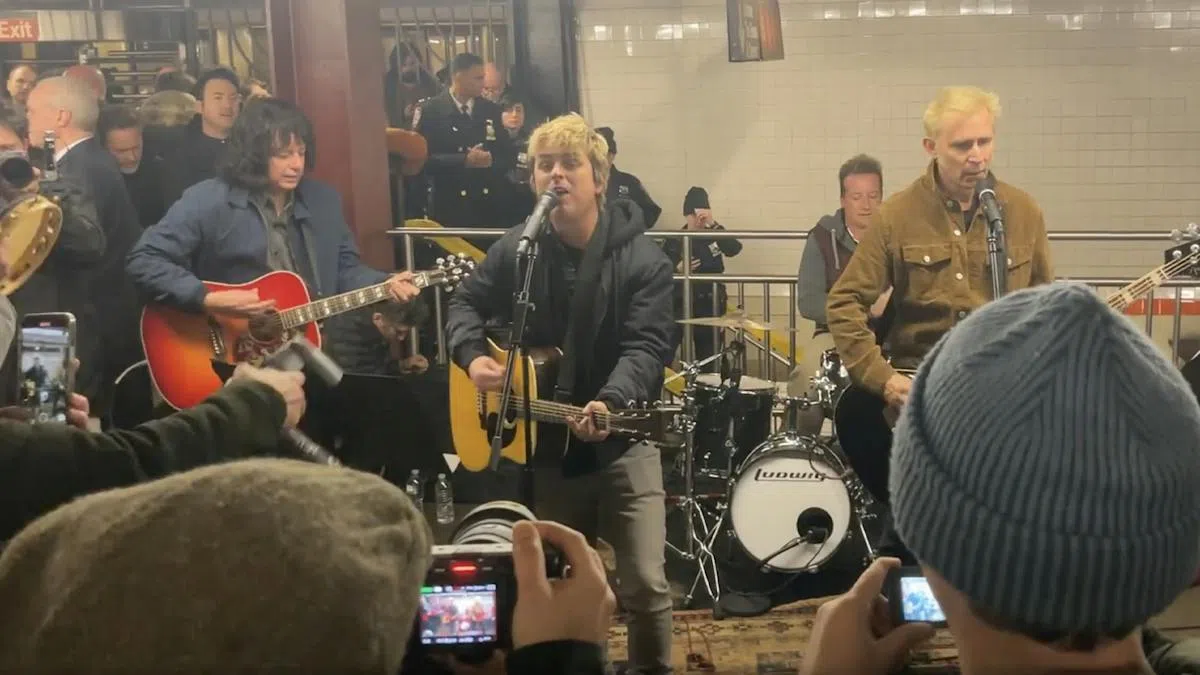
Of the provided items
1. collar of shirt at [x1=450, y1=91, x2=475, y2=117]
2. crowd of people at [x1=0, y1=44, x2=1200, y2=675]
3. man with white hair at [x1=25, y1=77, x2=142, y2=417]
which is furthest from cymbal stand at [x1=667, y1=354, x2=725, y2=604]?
crowd of people at [x1=0, y1=44, x2=1200, y2=675]

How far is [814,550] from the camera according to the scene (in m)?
3.88

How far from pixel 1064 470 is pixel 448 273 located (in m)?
2.89

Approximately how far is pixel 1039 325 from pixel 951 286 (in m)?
2.40

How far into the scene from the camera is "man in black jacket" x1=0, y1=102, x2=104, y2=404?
3.41 metres

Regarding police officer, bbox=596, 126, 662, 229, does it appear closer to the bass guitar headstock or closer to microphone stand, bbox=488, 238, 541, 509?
the bass guitar headstock

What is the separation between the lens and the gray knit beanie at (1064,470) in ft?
2.45

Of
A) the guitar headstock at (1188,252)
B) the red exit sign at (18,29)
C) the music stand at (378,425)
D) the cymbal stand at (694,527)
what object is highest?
the red exit sign at (18,29)

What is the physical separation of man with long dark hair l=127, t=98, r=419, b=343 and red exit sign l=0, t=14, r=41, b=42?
0.71 m

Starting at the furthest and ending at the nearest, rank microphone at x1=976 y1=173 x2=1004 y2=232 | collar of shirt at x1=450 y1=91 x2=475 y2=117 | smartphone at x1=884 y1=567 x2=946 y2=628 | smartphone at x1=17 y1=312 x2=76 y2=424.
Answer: collar of shirt at x1=450 y1=91 x2=475 y2=117 < microphone at x1=976 y1=173 x2=1004 y2=232 < smartphone at x1=17 y1=312 x2=76 y2=424 < smartphone at x1=884 y1=567 x2=946 y2=628

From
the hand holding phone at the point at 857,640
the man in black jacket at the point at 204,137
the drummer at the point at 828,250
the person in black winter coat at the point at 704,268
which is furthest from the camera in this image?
the person in black winter coat at the point at 704,268

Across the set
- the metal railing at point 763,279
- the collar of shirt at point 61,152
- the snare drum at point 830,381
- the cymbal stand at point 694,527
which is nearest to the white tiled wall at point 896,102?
the metal railing at point 763,279

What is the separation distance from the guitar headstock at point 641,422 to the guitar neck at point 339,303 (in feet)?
3.04

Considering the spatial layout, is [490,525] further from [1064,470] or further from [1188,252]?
[1188,252]

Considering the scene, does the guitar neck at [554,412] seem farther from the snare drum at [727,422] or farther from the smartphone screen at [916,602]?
the smartphone screen at [916,602]
